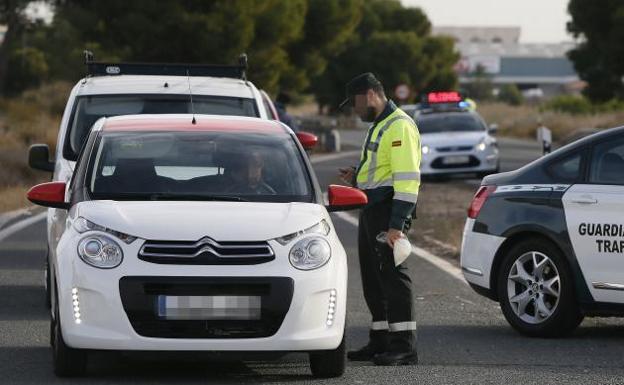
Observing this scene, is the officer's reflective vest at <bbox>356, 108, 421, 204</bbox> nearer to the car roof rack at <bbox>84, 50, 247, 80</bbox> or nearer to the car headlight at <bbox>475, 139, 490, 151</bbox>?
the car roof rack at <bbox>84, 50, 247, 80</bbox>

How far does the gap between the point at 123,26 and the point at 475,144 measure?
23724 mm

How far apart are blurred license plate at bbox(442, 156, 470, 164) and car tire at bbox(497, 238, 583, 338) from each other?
793 inches

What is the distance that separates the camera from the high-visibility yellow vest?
9430mm

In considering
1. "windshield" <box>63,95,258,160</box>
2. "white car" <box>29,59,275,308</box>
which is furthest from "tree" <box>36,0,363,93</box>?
"windshield" <box>63,95,258,160</box>

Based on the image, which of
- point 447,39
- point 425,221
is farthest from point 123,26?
point 447,39

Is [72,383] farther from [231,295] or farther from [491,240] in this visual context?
[491,240]

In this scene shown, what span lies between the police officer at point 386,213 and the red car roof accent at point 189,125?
0.61m

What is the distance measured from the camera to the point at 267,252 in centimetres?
856

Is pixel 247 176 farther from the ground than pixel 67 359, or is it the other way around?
pixel 247 176

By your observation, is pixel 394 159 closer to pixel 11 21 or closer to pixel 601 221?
pixel 601 221

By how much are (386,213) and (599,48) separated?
50.0 metres

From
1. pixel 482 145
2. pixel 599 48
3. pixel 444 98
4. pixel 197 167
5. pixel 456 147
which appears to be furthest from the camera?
pixel 599 48

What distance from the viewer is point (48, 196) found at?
9.56 metres

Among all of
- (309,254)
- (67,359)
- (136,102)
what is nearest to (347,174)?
(309,254)
